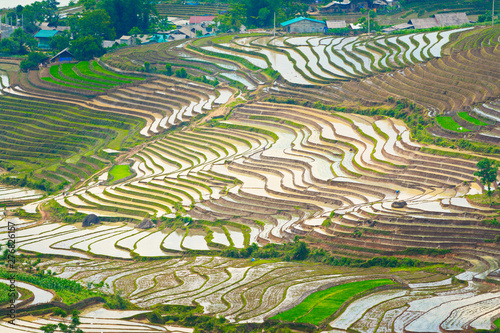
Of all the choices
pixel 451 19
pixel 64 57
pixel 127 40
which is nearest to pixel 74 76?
pixel 64 57

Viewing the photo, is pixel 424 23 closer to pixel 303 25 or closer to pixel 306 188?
pixel 303 25

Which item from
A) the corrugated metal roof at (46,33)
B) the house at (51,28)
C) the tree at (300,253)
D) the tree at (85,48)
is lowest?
the tree at (300,253)

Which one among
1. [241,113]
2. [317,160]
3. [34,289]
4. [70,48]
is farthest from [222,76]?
[34,289]

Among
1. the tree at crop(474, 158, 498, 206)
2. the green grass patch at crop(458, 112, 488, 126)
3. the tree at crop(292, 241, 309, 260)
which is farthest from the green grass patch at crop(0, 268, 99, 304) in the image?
the green grass patch at crop(458, 112, 488, 126)

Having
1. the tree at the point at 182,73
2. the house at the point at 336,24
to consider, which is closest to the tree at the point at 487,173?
the tree at the point at 182,73

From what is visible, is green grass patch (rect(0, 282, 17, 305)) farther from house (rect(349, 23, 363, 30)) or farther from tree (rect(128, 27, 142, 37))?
tree (rect(128, 27, 142, 37))

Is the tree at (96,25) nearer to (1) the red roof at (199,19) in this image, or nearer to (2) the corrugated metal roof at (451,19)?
(1) the red roof at (199,19)
